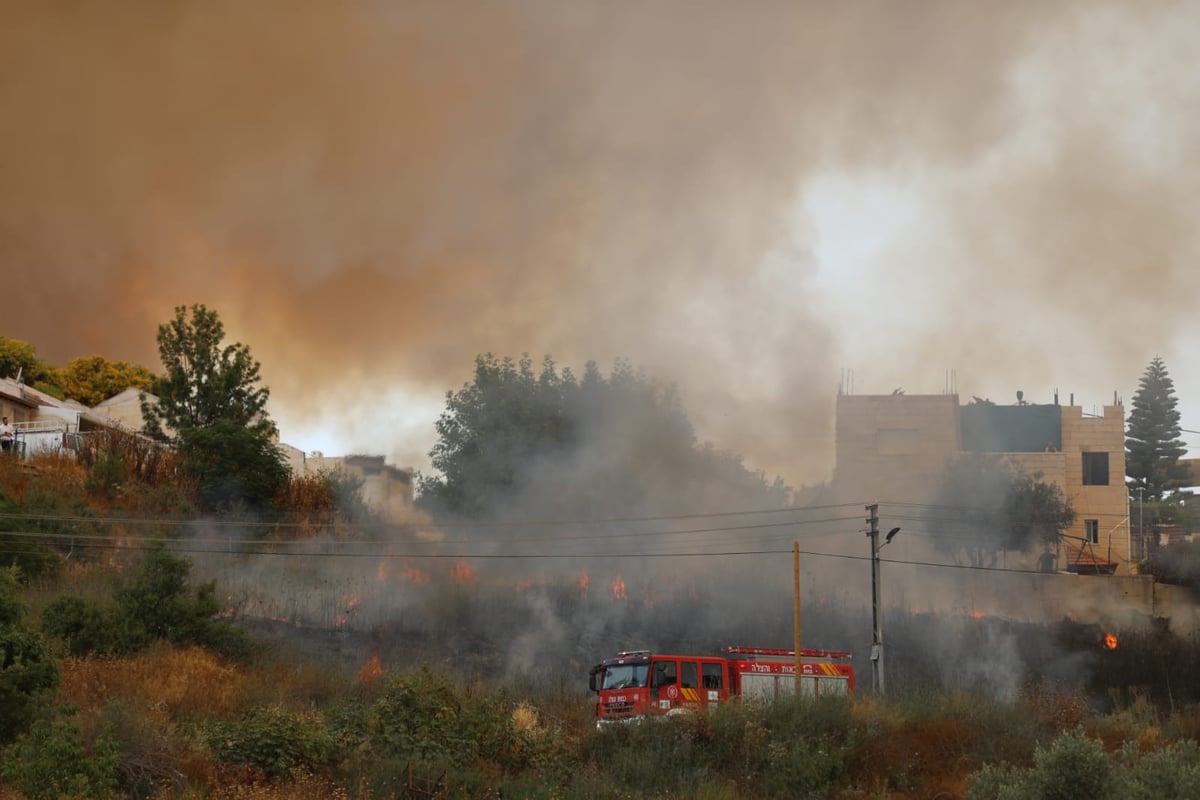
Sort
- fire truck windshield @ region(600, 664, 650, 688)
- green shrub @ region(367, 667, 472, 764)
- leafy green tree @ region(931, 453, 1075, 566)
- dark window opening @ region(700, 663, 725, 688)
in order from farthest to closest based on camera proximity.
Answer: leafy green tree @ region(931, 453, 1075, 566), dark window opening @ region(700, 663, 725, 688), fire truck windshield @ region(600, 664, 650, 688), green shrub @ region(367, 667, 472, 764)

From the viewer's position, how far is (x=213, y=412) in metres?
56.2

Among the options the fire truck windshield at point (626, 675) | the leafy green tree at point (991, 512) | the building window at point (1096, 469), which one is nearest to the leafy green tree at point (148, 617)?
the fire truck windshield at point (626, 675)

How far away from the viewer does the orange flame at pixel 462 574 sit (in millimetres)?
46562

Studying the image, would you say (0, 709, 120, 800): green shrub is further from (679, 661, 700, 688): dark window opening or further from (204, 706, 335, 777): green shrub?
(679, 661, 700, 688): dark window opening

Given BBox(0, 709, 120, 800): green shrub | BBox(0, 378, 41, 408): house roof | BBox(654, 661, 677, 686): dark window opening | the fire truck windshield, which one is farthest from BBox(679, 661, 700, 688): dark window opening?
BBox(0, 378, 41, 408): house roof

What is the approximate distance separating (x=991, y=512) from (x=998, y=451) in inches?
313

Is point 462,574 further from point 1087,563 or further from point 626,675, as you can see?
point 1087,563

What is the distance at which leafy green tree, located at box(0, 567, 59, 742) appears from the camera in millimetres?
22500

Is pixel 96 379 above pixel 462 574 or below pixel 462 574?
above

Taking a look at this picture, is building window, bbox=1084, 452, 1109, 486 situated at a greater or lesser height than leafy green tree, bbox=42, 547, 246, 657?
greater

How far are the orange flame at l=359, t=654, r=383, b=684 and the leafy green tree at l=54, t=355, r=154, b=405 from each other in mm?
57927

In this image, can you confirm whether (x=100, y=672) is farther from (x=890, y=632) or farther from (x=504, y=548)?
(x=890, y=632)

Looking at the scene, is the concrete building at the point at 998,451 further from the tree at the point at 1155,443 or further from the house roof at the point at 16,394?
the house roof at the point at 16,394

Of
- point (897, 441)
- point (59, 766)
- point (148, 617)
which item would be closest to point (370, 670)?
point (148, 617)
